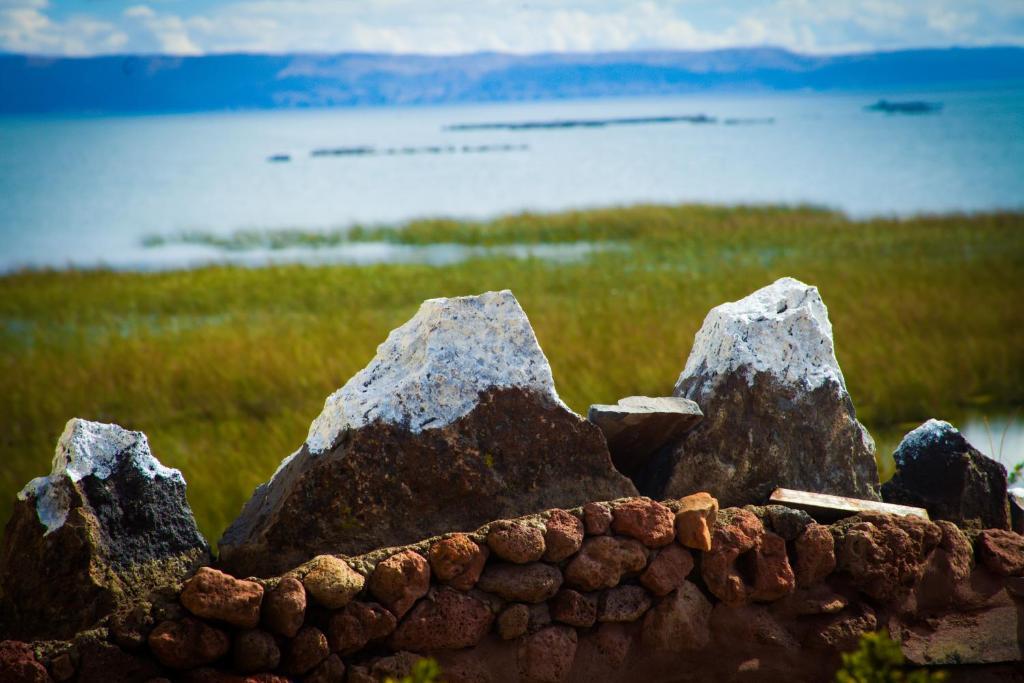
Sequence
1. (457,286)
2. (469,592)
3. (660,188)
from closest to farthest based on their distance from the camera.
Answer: (469,592)
(457,286)
(660,188)

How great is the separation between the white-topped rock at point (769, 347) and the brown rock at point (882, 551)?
60 centimetres

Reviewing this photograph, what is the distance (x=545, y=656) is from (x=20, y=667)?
62.6 inches

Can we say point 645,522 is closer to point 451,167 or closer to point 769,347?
point 769,347

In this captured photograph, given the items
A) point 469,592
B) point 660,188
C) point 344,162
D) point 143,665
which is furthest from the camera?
point 344,162

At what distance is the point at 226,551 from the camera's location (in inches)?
139

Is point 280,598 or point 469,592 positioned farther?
point 469,592

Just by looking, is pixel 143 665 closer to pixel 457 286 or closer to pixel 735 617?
pixel 735 617

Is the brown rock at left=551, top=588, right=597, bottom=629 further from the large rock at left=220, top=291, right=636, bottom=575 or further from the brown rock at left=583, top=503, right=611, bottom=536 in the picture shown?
the large rock at left=220, top=291, right=636, bottom=575

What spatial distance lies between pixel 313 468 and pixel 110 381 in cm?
670

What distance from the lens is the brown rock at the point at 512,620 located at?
3293 mm

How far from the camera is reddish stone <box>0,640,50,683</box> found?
2852 mm

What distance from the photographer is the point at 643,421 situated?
3.84m

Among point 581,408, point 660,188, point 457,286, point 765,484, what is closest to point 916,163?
point 660,188

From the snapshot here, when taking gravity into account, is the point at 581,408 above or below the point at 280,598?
below
